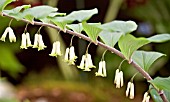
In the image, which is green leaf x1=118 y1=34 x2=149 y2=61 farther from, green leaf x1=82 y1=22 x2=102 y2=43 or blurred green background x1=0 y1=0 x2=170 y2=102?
blurred green background x1=0 y1=0 x2=170 y2=102

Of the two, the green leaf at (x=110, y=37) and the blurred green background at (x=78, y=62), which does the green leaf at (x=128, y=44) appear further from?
the blurred green background at (x=78, y=62)

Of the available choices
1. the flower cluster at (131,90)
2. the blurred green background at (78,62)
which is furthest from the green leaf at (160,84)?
the blurred green background at (78,62)

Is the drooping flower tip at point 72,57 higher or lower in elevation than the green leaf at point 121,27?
lower

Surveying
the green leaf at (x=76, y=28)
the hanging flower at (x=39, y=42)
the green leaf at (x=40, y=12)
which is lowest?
the hanging flower at (x=39, y=42)

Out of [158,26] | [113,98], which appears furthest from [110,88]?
[158,26]

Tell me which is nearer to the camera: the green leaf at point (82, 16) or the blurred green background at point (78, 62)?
the green leaf at point (82, 16)

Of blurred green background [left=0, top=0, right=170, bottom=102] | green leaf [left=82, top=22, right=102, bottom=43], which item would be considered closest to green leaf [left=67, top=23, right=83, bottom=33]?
green leaf [left=82, top=22, right=102, bottom=43]

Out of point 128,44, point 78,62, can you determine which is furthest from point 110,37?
point 78,62
